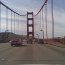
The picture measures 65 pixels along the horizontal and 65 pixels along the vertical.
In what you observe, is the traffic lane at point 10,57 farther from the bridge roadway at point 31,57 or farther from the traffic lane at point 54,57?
the traffic lane at point 54,57

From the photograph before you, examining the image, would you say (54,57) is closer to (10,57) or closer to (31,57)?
(31,57)

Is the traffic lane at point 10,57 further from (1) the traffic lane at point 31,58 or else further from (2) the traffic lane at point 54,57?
(2) the traffic lane at point 54,57

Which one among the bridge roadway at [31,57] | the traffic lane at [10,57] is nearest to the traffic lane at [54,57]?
the bridge roadway at [31,57]

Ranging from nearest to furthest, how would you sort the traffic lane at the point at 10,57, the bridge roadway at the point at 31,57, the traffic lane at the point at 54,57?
the bridge roadway at the point at 31,57 → the traffic lane at the point at 10,57 → the traffic lane at the point at 54,57

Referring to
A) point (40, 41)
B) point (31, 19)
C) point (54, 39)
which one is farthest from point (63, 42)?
point (31, 19)

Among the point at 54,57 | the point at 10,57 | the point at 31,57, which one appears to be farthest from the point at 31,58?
the point at 54,57

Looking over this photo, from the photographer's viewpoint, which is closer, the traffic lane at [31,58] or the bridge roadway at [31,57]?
the bridge roadway at [31,57]

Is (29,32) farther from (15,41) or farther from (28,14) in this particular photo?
(15,41)

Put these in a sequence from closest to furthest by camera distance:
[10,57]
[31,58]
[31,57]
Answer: [31,58] → [10,57] → [31,57]

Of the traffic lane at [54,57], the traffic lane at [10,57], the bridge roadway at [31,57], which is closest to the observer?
the bridge roadway at [31,57]

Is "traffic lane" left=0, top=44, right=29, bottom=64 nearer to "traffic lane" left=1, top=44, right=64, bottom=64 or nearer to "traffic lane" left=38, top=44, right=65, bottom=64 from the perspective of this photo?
"traffic lane" left=1, top=44, right=64, bottom=64

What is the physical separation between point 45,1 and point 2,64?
4158cm

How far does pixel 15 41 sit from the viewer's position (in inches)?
882

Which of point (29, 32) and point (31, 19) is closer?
point (29, 32)
